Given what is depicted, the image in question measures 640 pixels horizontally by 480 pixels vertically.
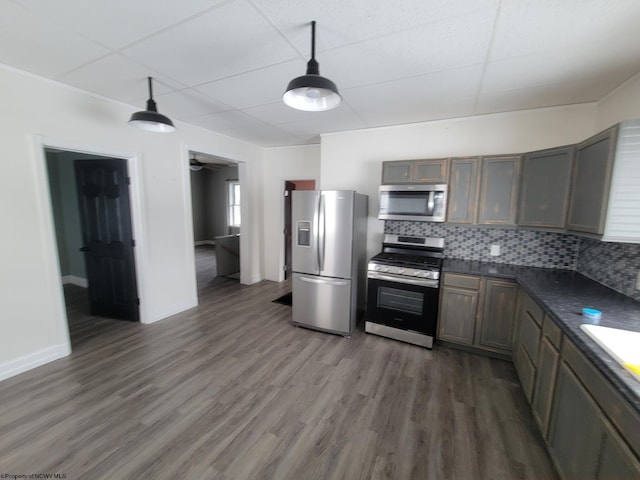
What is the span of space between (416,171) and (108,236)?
3.94 metres

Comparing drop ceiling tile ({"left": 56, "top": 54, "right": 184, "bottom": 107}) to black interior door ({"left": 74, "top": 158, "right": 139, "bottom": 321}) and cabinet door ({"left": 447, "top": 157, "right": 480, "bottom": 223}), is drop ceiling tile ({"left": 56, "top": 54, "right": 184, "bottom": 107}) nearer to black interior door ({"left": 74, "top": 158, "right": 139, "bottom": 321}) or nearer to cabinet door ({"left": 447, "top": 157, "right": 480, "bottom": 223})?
black interior door ({"left": 74, "top": 158, "right": 139, "bottom": 321})

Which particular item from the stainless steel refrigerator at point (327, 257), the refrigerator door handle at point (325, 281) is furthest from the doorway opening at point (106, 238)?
the refrigerator door handle at point (325, 281)

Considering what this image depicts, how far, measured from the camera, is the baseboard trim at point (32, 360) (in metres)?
2.25

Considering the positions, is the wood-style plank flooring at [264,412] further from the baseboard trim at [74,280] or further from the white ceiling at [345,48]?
the white ceiling at [345,48]

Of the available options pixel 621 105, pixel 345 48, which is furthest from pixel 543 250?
pixel 345 48

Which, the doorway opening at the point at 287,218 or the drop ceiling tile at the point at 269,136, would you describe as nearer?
the drop ceiling tile at the point at 269,136

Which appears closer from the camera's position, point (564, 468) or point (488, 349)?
point (564, 468)

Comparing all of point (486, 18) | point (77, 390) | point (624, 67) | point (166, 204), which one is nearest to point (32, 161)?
point (166, 204)

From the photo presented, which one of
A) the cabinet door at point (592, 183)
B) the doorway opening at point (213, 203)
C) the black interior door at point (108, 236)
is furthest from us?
the doorway opening at point (213, 203)

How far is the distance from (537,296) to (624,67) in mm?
1867

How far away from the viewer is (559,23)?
1486mm

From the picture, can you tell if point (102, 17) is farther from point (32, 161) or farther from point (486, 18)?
point (486, 18)

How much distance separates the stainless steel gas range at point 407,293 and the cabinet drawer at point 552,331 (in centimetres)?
101

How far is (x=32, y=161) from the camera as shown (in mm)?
2301
